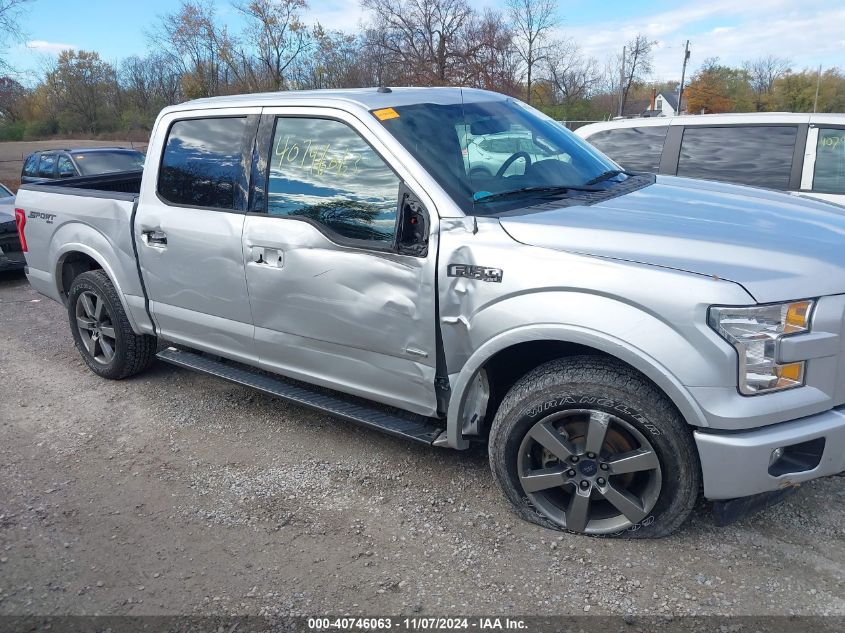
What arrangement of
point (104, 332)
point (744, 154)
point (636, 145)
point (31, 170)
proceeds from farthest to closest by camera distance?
point (31, 170) < point (636, 145) < point (744, 154) < point (104, 332)

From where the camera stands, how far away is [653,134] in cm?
651

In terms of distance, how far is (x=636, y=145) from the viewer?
21.6 ft

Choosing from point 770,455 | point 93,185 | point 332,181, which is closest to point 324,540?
point 332,181

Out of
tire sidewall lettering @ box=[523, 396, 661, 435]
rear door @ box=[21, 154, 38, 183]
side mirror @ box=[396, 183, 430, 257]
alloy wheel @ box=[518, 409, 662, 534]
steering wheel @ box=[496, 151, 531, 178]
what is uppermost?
steering wheel @ box=[496, 151, 531, 178]

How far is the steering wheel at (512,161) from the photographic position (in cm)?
350

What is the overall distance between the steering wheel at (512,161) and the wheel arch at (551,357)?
0.94 m

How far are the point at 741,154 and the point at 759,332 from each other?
13.7ft

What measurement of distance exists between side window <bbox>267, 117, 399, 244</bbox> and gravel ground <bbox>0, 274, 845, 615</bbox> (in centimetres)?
136

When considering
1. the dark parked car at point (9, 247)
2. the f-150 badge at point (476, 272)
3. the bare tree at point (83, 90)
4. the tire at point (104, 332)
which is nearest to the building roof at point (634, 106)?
the bare tree at point (83, 90)

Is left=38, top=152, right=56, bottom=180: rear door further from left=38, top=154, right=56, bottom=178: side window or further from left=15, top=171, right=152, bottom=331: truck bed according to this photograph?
left=15, top=171, right=152, bottom=331: truck bed

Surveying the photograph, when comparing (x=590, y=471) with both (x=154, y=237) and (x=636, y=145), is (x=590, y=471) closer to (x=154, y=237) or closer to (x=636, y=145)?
(x=154, y=237)

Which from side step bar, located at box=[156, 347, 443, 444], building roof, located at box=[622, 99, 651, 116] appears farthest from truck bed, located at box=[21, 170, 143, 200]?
building roof, located at box=[622, 99, 651, 116]

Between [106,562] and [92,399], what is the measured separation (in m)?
2.20

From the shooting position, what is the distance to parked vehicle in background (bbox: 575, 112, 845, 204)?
5.70m
